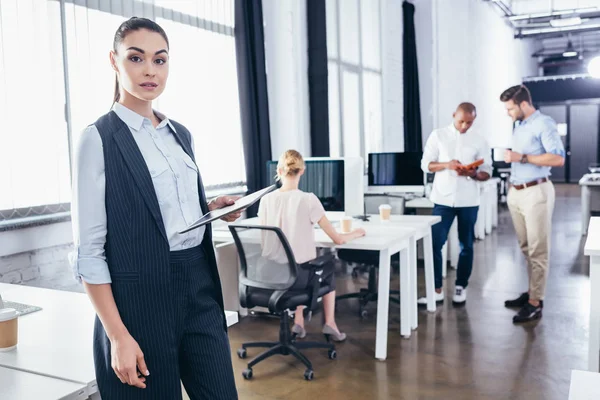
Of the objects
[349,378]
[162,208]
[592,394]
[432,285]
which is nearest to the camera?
[592,394]

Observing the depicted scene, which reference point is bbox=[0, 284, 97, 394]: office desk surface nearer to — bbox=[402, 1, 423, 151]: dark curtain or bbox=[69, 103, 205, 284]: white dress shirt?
bbox=[69, 103, 205, 284]: white dress shirt

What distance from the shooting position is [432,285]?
446 cm

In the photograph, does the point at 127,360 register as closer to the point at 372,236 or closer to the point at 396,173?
the point at 372,236

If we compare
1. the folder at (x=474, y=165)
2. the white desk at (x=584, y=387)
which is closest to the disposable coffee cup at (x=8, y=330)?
the white desk at (x=584, y=387)

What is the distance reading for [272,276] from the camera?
3250 millimetres

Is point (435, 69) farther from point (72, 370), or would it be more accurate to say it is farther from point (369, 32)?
point (72, 370)

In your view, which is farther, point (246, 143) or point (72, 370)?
point (246, 143)

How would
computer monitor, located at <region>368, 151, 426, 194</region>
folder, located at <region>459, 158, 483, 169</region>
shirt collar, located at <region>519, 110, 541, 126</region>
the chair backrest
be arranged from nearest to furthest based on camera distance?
the chair backrest < shirt collar, located at <region>519, 110, 541, 126</region> < folder, located at <region>459, 158, 483, 169</region> < computer monitor, located at <region>368, 151, 426, 194</region>

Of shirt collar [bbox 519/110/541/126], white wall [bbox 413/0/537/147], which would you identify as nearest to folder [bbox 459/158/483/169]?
shirt collar [bbox 519/110/541/126]

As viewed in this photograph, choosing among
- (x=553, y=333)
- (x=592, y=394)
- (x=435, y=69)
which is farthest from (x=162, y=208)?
(x=435, y=69)

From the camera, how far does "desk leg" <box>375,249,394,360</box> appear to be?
3.54 metres

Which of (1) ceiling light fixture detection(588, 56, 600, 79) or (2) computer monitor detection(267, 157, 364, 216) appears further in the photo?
(1) ceiling light fixture detection(588, 56, 600, 79)

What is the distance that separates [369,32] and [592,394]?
735 centimetres

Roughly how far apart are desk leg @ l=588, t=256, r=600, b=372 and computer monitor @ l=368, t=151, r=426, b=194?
2.72 m
